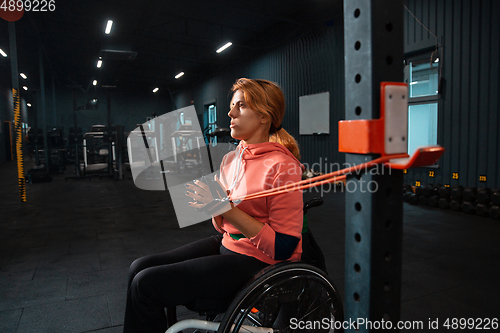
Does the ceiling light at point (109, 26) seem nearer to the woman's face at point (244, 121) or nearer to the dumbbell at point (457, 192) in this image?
the dumbbell at point (457, 192)

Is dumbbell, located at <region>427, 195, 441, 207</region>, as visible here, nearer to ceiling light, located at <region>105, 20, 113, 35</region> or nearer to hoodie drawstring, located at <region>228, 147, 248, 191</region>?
hoodie drawstring, located at <region>228, 147, 248, 191</region>

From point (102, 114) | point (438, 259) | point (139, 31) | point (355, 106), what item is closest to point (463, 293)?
point (438, 259)

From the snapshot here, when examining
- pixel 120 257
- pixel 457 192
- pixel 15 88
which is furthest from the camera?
pixel 15 88

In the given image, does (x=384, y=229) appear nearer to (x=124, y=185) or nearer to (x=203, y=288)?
(x=203, y=288)

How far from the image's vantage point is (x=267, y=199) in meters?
1.06

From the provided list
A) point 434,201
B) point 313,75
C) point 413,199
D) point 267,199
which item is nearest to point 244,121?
point 267,199

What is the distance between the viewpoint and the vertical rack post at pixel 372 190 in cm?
61

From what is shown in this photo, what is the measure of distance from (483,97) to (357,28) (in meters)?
4.66

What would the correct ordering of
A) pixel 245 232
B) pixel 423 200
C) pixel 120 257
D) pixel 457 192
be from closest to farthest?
pixel 245 232
pixel 120 257
pixel 457 192
pixel 423 200

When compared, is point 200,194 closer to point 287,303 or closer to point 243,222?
point 243,222

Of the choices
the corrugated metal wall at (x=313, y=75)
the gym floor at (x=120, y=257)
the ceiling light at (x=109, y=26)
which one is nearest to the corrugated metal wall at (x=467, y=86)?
the gym floor at (x=120, y=257)

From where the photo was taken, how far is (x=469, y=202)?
13.8 ft

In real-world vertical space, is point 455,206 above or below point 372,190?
below

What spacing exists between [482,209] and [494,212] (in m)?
0.15
